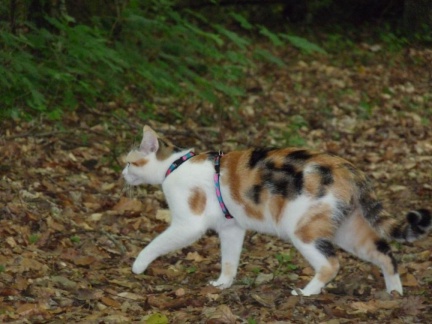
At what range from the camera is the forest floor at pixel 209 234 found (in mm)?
5180

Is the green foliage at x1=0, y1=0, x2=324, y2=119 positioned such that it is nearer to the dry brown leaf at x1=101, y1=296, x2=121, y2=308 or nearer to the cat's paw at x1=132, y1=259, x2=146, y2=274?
the cat's paw at x1=132, y1=259, x2=146, y2=274

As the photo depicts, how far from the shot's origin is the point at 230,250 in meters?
6.11

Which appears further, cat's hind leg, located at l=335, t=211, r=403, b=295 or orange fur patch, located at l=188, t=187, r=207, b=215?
orange fur patch, located at l=188, t=187, r=207, b=215

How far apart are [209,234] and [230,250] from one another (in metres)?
1.45

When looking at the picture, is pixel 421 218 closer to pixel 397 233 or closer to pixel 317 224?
pixel 397 233

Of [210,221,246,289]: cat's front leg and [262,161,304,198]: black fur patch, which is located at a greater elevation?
[262,161,304,198]: black fur patch

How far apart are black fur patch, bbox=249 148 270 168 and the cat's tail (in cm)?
80

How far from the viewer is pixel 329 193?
208 inches

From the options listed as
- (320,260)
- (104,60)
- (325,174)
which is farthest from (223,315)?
(104,60)

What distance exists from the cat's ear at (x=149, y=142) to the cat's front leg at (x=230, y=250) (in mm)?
873

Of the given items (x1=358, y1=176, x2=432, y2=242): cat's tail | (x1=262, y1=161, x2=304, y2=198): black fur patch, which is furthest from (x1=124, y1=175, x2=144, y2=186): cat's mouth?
(x1=358, y1=176, x2=432, y2=242): cat's tail

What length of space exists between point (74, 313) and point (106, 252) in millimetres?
1548

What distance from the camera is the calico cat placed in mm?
5320

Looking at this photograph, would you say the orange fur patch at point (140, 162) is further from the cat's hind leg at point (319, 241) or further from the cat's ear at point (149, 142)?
the cat's hind leg at point (319, 241)
